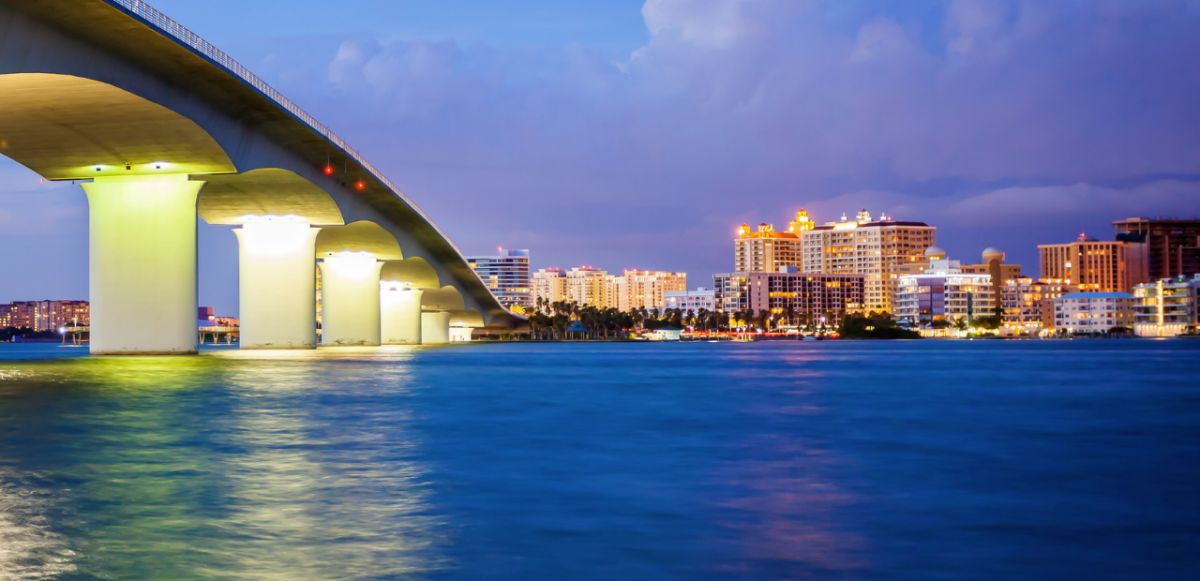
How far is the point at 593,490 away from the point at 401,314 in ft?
359

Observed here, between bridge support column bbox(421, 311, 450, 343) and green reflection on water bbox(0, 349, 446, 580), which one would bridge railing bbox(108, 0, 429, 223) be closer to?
green reflection on water bbox(0, 349, 446, 580)

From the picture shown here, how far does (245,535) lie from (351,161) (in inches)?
2072

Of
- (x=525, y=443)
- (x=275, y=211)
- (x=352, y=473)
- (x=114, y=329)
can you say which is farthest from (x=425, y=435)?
(x=275, y=211)

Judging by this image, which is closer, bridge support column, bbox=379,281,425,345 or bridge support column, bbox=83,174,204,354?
bridge support column, bbox=83,174,204,354

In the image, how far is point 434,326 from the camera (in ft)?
479

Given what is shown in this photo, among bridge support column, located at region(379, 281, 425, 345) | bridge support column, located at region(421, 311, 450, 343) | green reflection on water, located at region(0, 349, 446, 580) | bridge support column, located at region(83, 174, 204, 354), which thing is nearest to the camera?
green reflection on water, located at region(0, 349, 446, 580)

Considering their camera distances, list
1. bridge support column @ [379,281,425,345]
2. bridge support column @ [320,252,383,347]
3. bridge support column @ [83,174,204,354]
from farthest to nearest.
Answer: bridge support column @ [379,281,425,345] → bridge support column @ [320,252,383,347] → bridge support column @ [83,174,204,354]

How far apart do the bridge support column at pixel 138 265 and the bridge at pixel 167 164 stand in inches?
2.3

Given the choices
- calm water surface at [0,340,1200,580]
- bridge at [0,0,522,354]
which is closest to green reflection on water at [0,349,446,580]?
calm water surface at [0,340,1200,580]

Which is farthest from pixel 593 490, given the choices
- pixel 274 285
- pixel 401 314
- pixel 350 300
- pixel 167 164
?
pixel 401 314

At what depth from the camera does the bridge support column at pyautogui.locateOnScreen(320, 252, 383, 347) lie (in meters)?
87.8

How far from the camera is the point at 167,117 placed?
137 feet

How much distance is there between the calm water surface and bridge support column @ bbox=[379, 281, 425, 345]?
9373 centimetres

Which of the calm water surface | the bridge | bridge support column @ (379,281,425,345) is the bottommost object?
the calm water surface
